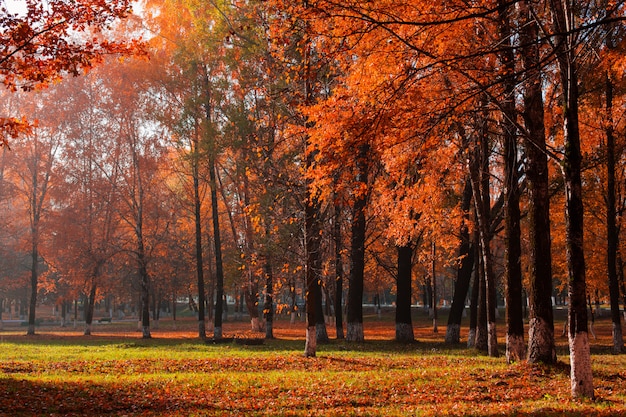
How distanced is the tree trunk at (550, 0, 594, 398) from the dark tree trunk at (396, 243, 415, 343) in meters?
15.4

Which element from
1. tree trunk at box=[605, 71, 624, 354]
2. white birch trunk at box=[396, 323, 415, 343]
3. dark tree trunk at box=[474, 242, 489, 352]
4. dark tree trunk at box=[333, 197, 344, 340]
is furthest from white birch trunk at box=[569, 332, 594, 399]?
white birch trunk at box=[396, 323, 415, 343]

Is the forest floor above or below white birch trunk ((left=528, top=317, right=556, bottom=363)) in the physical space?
below

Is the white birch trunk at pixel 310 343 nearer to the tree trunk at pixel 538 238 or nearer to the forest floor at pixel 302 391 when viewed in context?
the forest floor at pixel 302 391

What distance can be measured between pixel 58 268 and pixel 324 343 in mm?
20731

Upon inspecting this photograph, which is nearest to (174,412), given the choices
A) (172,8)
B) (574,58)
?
(574,58)

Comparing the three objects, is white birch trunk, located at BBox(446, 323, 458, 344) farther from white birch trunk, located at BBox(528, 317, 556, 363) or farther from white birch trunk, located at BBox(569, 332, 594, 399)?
white birch trunk, located at BBox(569, 332, 594, 399)

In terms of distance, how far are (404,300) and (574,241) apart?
622 inches

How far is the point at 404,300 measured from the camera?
939 inches

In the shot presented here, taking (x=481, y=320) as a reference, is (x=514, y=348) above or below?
below

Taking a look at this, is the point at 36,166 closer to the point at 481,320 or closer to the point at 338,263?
the point at 338,263

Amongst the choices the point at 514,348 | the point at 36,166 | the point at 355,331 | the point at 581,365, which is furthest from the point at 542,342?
the point at 36,166

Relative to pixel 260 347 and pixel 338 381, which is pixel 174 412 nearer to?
pixel 338 381

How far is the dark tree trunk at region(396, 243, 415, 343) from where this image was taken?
24.0 meters

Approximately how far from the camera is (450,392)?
988 centimetres
